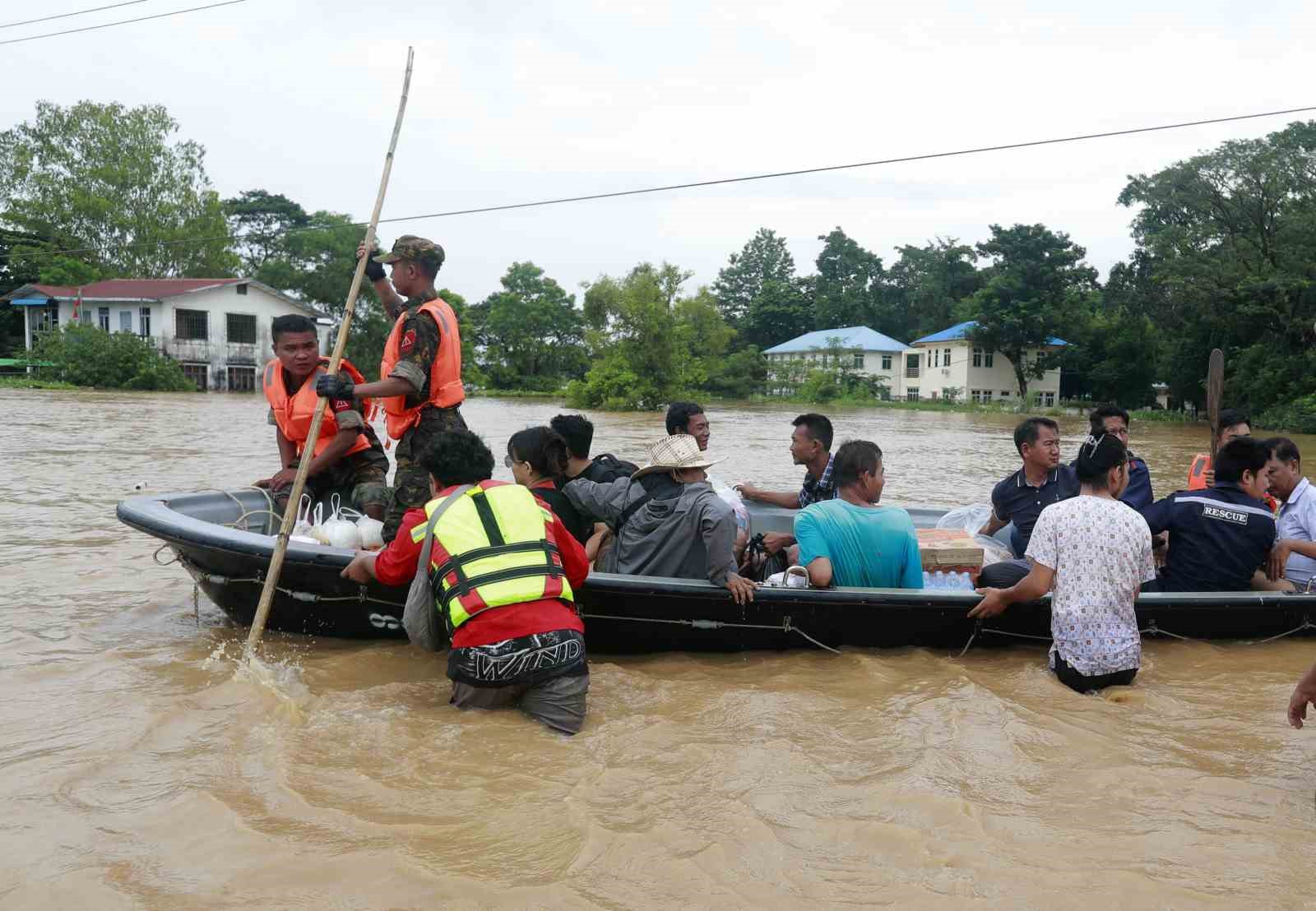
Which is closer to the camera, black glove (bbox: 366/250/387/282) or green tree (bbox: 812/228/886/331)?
black glove (bbox: 366/250/387/282)

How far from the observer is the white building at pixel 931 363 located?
162 feet

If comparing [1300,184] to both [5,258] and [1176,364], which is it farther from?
[5,258]

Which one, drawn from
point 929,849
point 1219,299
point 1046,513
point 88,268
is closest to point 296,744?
point 929,849

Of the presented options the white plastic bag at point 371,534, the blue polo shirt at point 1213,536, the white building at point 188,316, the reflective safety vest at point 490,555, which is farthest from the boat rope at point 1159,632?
the white building at point 188,316

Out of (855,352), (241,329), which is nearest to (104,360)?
(241,329)

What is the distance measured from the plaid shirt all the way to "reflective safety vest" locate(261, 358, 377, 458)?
8.14 feet

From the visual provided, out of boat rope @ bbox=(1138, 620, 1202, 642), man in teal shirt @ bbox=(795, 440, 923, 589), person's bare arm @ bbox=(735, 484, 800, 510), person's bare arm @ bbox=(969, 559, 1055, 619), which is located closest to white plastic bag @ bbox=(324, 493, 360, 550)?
man in teal shirt @ bbox=(795, 440, 923, 589)

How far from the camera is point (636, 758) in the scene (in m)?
3.79

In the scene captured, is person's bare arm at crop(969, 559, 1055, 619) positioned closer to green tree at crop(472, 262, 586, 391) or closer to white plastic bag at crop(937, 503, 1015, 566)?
white plastic bag at crop(937, 503, 1015, 566)

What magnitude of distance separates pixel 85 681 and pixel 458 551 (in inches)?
88.4

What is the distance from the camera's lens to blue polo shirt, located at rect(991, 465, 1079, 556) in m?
5.37

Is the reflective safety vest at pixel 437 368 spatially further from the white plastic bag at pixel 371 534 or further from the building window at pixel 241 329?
the building window at pixel 241 329

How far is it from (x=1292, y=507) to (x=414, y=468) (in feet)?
15.1

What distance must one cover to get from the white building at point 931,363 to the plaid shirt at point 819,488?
44094mm
